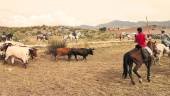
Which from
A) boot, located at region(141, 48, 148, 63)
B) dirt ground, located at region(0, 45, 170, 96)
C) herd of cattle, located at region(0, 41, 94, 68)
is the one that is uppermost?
boot, located at region(141, 48, 148, 63)

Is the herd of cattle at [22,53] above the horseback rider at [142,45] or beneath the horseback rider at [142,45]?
beneath

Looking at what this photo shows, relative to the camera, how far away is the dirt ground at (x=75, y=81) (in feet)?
45.3

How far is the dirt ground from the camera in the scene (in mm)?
13798

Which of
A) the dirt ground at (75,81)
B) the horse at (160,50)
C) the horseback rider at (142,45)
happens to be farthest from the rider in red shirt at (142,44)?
the horse at (160,50)

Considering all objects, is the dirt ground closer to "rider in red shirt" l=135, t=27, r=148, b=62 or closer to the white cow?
the white cow

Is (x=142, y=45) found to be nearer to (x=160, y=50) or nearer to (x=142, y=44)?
(x=142, y=44)

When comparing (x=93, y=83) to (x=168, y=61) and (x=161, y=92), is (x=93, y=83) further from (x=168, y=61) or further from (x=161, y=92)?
(x=168, y=61)

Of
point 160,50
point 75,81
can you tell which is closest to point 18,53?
point 75,81

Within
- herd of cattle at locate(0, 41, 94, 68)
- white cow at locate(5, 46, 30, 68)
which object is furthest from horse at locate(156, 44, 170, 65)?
white cow at locate(5, 46, 30, 68)

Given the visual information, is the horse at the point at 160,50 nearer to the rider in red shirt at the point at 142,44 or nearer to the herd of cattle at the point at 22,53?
the herd of cattle at the point at 22,53

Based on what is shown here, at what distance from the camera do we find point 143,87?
14.4m

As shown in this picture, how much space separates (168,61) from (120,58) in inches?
159

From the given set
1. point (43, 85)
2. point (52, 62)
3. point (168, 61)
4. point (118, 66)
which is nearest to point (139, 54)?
point (43, 85)

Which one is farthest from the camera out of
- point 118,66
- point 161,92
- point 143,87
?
point 118,66
